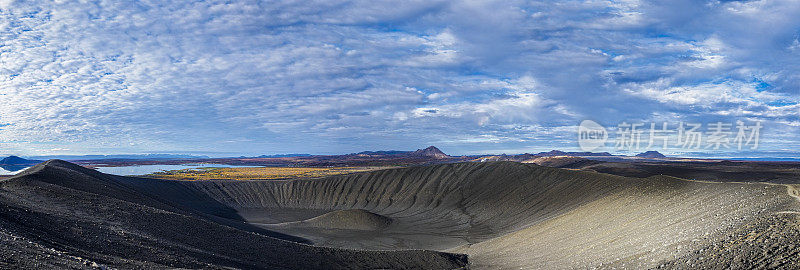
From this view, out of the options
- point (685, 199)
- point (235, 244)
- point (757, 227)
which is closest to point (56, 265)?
point (235, 244)

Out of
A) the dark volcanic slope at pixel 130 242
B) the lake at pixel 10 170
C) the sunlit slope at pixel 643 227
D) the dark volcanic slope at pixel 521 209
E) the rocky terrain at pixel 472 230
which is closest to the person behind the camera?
the dark volcanic slope at pixel 130 242

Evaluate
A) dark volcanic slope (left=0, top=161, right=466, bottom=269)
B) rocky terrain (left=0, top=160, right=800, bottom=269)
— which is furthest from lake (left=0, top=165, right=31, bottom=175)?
dark volcanic slope (left=0, top=161, right=466, bottom=269)

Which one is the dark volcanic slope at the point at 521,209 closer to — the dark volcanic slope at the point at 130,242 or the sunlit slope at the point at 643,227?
the sunlit slope at the point at 643,227

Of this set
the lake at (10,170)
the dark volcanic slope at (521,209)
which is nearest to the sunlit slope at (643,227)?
the dark volcanic slope at (521,209)

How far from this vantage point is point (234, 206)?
2869 inches

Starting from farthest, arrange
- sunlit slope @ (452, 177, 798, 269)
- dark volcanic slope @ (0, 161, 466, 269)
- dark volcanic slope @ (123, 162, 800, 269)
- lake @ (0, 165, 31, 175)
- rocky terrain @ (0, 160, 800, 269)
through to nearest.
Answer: lake @ (0, 165, 31, 175)
dark volcanic slope @ (123, 162, 800, 269)
sunlit slope @ (452, 177, 798, 269)
rocky terrain @ (0, 160, 800, 269)
dark volcanic slope @ (0, 161, 466, 269)

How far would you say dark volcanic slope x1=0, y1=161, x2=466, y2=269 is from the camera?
46.4 feet

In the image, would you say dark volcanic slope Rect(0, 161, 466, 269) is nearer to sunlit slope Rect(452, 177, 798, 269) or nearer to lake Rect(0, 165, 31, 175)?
sunlit slope Rect(452, 177, 798, 269)

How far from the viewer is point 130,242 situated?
1878 centimetres

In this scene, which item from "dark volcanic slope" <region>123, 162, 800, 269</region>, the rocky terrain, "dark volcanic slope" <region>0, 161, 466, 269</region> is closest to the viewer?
"dark volcanic slope" <region>0, 161, 466, 269</region>

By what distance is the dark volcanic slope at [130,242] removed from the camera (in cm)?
1416

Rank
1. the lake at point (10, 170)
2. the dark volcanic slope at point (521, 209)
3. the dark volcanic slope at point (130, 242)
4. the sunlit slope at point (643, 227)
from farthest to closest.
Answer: the lake at point (10, 170)
the dark volcanic slope at point (521, 209)
the sunlit slope at point (643, 227)
the dark volcanic slope at point (130, 242)

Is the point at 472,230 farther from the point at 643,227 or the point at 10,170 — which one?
the point at 10,170

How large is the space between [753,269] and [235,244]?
23651 millimetres
